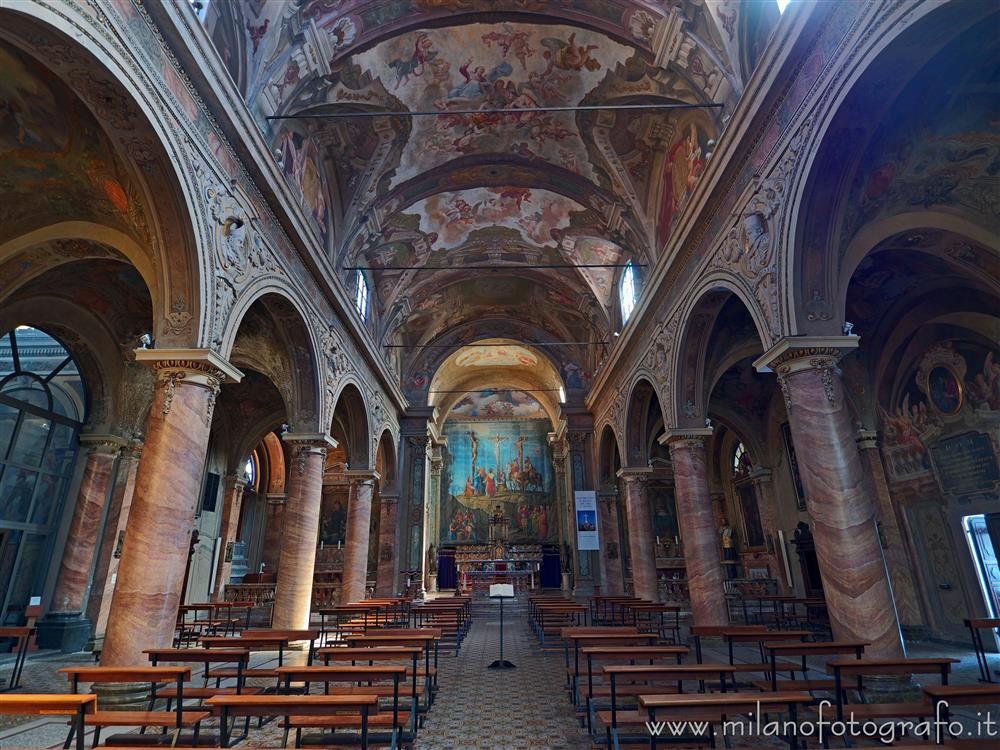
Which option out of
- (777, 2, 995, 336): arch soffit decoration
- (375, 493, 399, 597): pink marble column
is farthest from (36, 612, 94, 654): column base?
(777, 2, 995, 336): arch soffit decoration

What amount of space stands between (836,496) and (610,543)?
15329mm

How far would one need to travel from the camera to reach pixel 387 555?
2139 cm

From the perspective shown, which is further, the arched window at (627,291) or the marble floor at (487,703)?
the arched window at (627,291)

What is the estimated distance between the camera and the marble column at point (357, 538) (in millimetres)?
16359

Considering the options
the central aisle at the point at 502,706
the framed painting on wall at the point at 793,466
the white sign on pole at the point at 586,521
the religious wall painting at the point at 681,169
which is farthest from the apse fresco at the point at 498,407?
the central aisle at the point at 502,706

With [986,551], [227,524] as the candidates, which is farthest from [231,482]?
[986,551]

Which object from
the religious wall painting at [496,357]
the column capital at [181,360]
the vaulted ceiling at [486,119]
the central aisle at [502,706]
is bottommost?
the central aisle at [502,706]

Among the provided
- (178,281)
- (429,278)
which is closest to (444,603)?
(178,281)

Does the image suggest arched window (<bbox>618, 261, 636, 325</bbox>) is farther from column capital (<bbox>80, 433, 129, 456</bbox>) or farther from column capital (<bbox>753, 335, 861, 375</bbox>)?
column capital (<bbox>80, 433, 129, 456</bbox>)

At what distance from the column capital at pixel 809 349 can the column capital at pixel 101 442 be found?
13.5 m

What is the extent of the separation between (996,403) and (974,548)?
288 cm

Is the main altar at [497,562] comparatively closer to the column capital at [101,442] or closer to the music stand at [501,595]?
the music stand at [501,595]

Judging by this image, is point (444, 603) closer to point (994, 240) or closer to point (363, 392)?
point (363, 392)

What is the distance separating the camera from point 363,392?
56.9 feet
